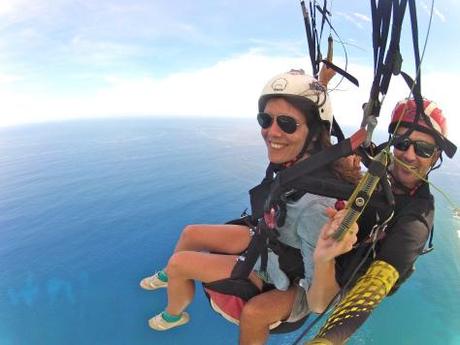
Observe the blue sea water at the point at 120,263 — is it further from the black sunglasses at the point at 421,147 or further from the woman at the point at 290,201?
the black sunglasses at the point at 421,147

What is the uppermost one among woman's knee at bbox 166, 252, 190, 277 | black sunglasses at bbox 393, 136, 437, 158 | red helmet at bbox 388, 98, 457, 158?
red helmet at bbox 388, 98, 457, 158

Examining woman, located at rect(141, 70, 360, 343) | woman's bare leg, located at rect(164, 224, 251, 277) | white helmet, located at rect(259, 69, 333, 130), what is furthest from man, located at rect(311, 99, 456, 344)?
woman's bare leg, located at rect(164, 224, 251, 277)

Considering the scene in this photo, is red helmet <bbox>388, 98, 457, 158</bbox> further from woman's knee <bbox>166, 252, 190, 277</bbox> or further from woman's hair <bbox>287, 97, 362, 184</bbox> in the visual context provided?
woman's knee <bbox>166, 252, 190, 277</bbox>

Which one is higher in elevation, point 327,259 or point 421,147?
point 421,147

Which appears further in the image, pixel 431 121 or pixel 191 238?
pixel 191 238

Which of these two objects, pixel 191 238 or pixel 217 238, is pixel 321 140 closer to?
pixel 217 238

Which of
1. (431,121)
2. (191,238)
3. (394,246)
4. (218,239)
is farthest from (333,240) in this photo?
(191,238)
